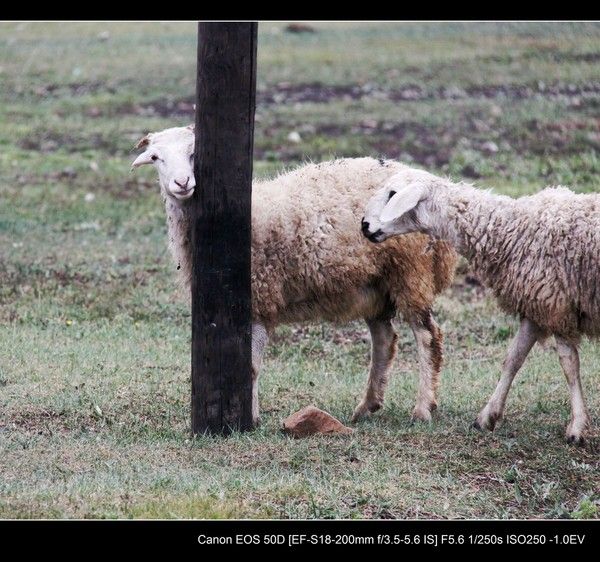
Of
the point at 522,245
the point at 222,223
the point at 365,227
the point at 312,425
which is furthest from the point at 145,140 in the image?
the point at 522,245

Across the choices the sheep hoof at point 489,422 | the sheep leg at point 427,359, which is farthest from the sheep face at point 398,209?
the sheep hoof at point 489,422

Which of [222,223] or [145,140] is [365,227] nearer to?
[222,223]

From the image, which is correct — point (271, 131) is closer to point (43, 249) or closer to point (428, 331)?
point (43, 249)

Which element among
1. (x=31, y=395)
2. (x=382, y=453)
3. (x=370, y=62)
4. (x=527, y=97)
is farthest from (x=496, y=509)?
(x=370, y=62)

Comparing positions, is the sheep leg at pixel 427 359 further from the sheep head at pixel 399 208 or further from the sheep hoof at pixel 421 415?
the sheep head at pixel 399 208

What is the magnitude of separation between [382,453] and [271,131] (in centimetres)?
1186

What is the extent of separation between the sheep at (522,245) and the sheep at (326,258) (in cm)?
34

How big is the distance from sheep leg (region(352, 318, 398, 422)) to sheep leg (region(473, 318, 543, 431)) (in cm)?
97

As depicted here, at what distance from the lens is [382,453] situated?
7.23m

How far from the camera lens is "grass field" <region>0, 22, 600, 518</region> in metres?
6.67

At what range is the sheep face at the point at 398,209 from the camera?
7820 mm

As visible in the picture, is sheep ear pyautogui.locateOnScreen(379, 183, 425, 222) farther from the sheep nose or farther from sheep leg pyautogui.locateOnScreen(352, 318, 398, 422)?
sheep leg pyautogui.locateOnScreen(352, 318, 398, 422)

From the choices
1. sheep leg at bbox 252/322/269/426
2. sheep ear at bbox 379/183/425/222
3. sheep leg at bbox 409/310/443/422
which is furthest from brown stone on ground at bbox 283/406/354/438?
sheep ear at bbox 379/183/425/222

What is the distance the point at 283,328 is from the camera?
35.8 feet
